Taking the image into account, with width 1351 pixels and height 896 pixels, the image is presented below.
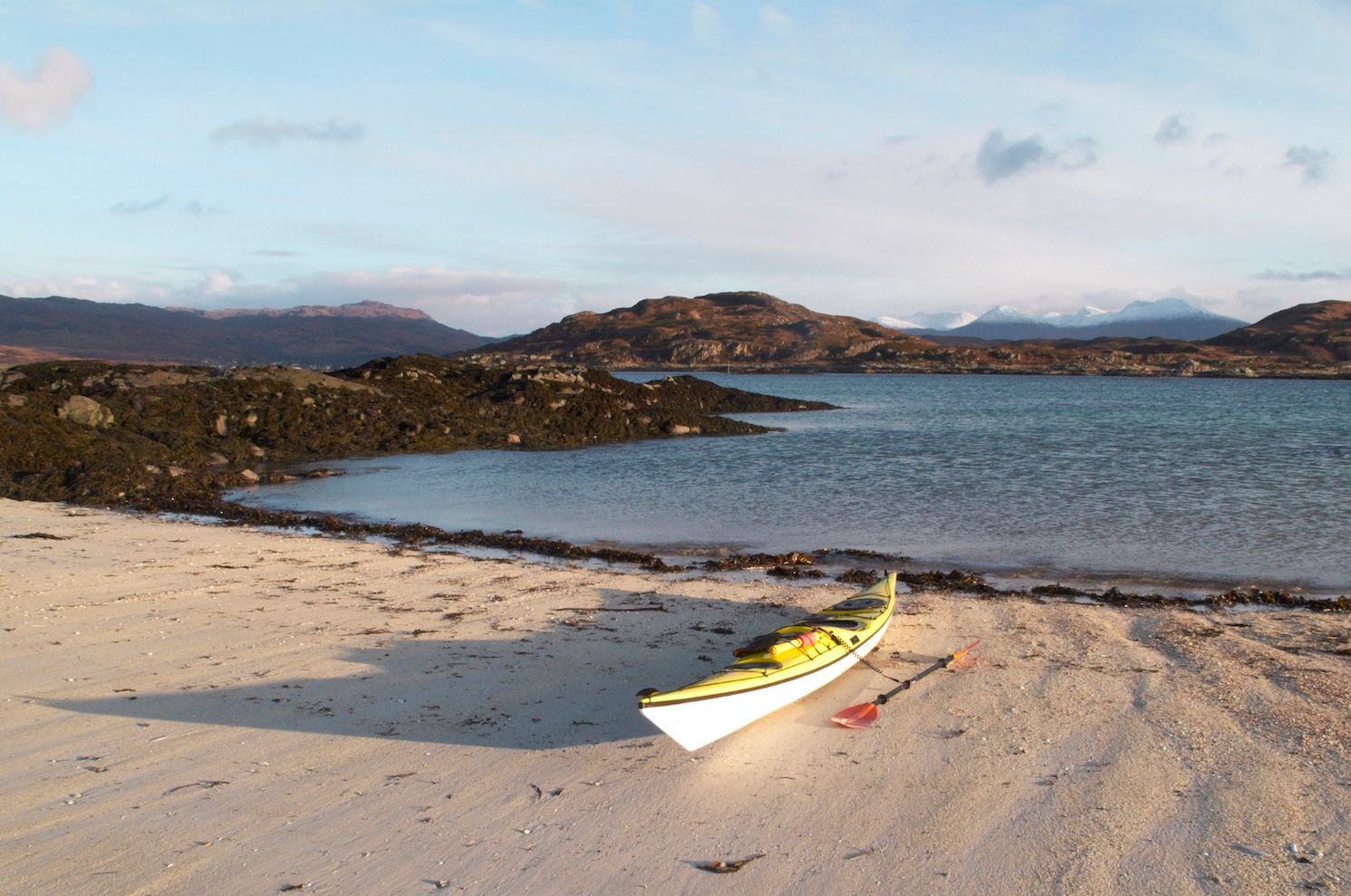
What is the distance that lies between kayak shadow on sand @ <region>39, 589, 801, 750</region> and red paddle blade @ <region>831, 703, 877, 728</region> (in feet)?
5.40

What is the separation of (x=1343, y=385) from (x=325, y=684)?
→ 114 meters

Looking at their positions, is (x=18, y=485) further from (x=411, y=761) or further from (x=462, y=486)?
(x=411, y=761)

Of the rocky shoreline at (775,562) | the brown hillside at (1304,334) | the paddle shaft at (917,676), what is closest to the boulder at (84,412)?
the rocky shoreline at (775,562)

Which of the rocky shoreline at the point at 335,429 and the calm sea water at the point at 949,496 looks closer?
the rocky shoreline at the point at 335,429

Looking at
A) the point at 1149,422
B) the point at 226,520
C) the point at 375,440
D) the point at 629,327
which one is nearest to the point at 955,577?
the point at 226,520

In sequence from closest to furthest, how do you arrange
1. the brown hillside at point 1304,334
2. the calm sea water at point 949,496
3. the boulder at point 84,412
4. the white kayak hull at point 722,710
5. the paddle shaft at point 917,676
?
the white kayak hull at point 722,710 < the paddle shaft at point 917,676 < the calm sea water at point 949,496 < the boulder at point 84,412 < the brown hillside at point 1304,334

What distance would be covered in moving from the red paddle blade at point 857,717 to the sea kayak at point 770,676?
1.30ft

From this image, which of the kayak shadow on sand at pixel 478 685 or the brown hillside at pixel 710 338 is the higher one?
the brown hillside at pixel 710 338

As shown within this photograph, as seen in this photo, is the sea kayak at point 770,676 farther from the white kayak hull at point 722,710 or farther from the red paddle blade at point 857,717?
the red paddle blade at point 857,717

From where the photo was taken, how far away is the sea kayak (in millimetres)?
6527

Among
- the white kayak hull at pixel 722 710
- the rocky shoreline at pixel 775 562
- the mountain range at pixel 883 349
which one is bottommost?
the rocky shoreline at pixel 775 562

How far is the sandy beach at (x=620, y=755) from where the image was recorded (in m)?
5.46

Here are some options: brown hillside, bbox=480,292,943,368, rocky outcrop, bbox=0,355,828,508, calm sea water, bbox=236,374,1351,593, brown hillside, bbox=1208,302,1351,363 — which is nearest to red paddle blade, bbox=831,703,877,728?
calm sea water, bbox=236,374,1351,593

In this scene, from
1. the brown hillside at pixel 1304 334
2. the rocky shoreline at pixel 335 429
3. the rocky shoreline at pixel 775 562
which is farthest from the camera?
the brown hillside at pixel 1304 334
